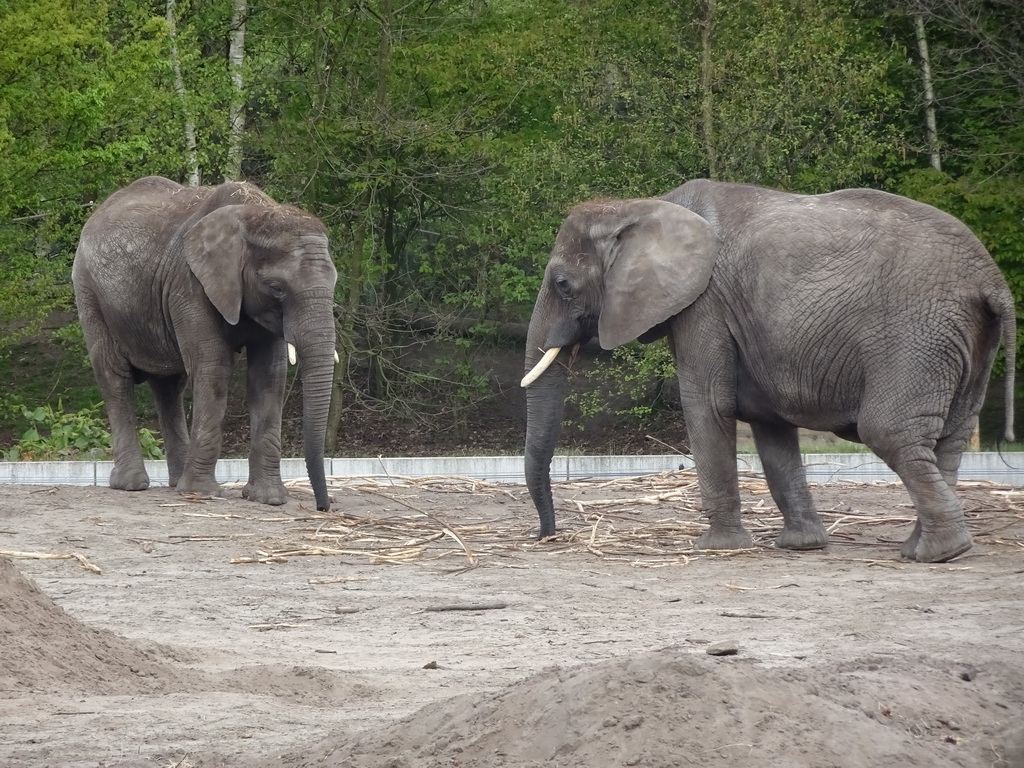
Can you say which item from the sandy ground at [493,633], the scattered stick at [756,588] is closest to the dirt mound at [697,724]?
the sandy ground at [493,633]

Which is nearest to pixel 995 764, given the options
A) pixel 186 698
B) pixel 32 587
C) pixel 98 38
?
pixel 186 698

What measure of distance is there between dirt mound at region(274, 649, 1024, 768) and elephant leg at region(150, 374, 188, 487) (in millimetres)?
10506

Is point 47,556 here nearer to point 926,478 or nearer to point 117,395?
point 117,395

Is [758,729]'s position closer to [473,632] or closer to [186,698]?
[186,698]

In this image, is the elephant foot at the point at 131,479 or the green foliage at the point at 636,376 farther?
the green foliage at the point at 636,376

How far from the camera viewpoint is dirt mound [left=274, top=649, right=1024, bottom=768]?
190 inches

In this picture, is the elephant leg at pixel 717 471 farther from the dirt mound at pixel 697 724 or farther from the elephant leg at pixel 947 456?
the dirt mound at pixel 697 724

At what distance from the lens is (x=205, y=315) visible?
47.1 ft

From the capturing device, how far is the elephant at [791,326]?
35.4 feet

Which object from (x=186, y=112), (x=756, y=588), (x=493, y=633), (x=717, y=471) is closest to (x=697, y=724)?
(x=493, y=633)

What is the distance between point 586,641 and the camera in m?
8.20

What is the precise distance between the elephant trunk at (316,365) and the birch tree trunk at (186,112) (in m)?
11.2

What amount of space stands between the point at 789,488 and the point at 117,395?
6.83 meters

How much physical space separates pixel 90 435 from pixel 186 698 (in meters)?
13.1
